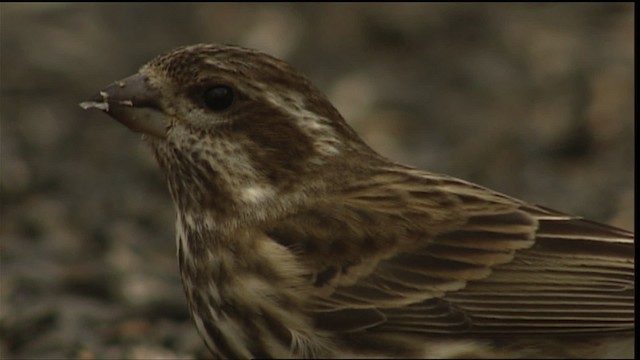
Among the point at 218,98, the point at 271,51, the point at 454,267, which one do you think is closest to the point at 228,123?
the point at 218,98

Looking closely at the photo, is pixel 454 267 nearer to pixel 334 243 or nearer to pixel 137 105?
pixel 334 243

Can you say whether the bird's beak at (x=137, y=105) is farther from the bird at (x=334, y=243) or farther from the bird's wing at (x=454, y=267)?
the bird's wing at (x=454, y=267)

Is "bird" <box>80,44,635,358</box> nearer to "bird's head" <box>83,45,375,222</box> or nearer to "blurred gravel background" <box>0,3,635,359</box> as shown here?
"bird's head" <box>83,45,375,222</box>

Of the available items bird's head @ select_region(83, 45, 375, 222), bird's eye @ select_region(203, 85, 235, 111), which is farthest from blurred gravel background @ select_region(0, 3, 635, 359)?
bird's eye @ select_region(203, 85, 235, 111)

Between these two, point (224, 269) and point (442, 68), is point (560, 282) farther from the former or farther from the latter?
point (442, 68)

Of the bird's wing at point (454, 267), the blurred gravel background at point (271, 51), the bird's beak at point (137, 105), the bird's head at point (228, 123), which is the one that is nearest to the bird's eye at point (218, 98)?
the bird's head at point (228, 123)

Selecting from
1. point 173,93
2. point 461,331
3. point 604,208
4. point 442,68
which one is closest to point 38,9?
point 442,68
